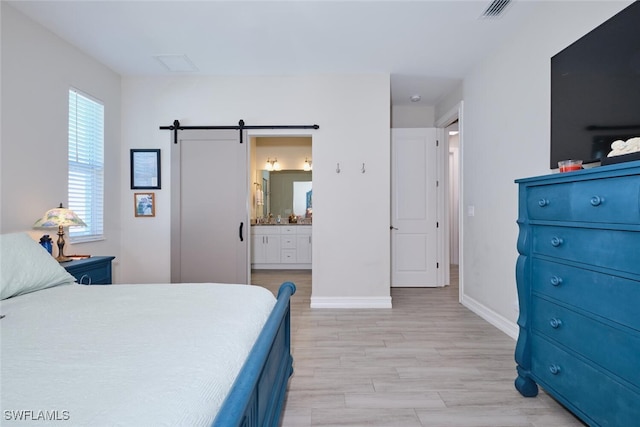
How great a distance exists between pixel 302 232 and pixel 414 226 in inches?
90.0

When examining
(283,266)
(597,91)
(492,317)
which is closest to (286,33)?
(597,91)

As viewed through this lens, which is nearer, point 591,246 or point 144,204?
point 591,246

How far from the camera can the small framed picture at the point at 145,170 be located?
388 cm

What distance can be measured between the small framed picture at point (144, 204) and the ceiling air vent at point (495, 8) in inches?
154

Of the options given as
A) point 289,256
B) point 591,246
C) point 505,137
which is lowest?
point 289,256

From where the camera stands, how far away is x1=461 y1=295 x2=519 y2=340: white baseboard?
2.89m

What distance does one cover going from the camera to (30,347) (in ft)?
3.43

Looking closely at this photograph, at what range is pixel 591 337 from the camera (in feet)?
4.84

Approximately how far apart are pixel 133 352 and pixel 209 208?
3.05 metres

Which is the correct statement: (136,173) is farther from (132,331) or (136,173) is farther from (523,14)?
(523,14)

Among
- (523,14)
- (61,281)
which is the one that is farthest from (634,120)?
(61,281)

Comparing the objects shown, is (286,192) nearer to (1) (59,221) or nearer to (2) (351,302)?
(2) (351,302)

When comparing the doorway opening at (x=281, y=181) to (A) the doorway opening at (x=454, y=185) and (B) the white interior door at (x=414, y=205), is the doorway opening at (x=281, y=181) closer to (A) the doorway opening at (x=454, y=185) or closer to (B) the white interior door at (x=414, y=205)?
(B) the white interior door at (x=414, y=205)

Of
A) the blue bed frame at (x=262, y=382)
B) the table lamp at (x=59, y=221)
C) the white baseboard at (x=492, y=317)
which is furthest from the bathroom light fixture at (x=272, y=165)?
the blue bed frame at (x=262, y=382)
